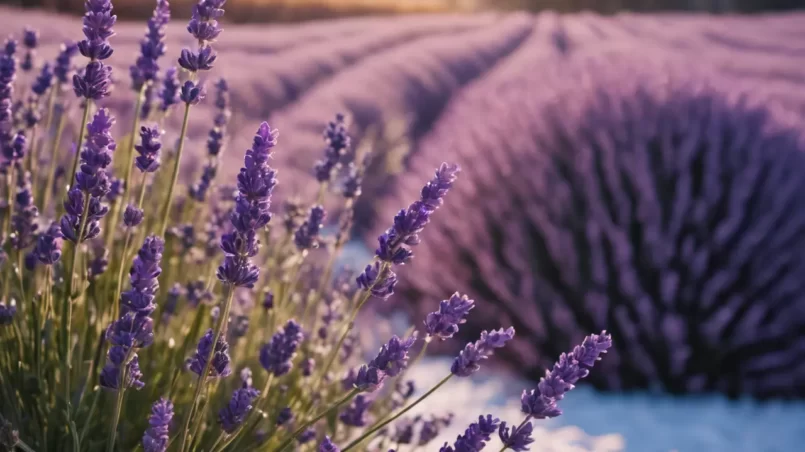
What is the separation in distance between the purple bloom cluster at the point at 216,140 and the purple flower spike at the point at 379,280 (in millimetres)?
505

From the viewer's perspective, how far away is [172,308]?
56.8 inches

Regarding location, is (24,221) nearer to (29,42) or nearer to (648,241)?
(29,42)

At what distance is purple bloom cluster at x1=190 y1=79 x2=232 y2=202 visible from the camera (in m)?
1.37

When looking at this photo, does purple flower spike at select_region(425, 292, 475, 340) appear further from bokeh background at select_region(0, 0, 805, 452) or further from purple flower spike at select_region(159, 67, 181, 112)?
bokeh background at select_region(0, 0, 805, 452)

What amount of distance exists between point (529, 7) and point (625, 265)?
973 cm

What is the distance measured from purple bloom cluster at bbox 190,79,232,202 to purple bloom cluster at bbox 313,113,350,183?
0.17 meters

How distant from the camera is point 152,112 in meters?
1.77

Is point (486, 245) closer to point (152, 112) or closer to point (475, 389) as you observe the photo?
point (475, 389)

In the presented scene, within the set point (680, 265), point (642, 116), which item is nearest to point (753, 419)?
point (680, 265)

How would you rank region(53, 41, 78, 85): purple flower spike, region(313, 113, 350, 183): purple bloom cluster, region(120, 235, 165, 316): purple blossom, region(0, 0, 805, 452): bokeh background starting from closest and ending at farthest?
region(120, 235, 165, 316): purple blossom
region(313, 113, 350, 183): purple bloom cluster
region(53, 41, 78, 85): purple flower spike
region(0, 0, 805, 452): bokeh background

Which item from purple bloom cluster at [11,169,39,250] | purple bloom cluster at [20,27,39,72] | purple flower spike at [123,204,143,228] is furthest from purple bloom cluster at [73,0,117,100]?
purple bloom cluster at [20,27,39,72]

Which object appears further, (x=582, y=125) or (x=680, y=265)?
(x=582, y=125)

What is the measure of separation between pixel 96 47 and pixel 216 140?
458 mm

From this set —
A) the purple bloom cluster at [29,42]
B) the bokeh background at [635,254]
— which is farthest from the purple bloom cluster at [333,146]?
the bokeh background at [635,254]
